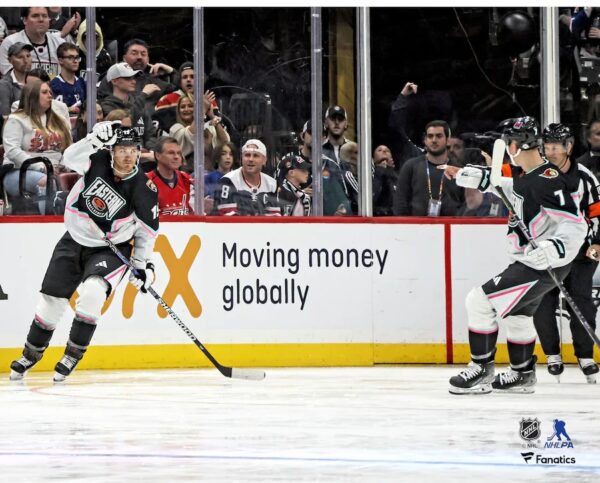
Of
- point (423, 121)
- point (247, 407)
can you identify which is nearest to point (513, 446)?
point (247, 407)

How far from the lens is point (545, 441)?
415cm

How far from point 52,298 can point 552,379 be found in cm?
251

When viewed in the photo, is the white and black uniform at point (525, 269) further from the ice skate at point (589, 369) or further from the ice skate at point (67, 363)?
the ice skate at point (67, 363)

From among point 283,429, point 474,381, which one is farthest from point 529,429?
point 474,381

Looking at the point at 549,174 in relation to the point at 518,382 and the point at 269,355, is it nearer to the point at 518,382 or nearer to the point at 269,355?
the point at 518,382

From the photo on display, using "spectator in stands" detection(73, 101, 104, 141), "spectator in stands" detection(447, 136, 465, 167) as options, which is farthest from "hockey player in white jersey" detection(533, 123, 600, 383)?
"spectator in stands" detection(73, 101, 104, 141)

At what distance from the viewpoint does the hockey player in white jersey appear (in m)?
6.55

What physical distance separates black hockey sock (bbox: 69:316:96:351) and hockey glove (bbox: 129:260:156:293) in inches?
11.4

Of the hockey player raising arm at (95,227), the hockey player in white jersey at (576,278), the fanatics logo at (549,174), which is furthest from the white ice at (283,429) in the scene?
the fanatics logo at (549,174)

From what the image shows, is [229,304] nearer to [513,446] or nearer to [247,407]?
[247,407]

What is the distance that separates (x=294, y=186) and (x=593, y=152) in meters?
1.76

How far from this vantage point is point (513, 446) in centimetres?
408

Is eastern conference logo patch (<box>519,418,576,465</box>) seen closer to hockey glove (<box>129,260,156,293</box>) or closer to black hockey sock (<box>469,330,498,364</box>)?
black hockey sock (<box>469,330,498,364</box>)

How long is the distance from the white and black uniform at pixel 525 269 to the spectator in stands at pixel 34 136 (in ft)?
8.52
